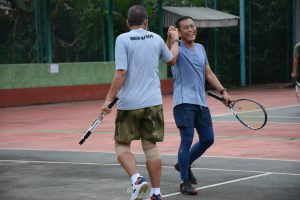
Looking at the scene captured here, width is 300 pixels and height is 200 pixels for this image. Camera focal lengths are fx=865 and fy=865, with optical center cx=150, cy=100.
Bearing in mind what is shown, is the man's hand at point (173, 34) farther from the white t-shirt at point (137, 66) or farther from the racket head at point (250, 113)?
the racket head at point (250, 113)

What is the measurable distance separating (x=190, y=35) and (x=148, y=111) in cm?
125

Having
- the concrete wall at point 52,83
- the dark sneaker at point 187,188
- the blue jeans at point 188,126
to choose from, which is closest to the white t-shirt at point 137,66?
the blue jeans at point 188,126

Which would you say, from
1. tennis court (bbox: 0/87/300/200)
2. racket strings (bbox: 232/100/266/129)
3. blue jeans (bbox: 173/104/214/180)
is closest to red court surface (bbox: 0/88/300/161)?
tennis court (bbox: 0/87/300/200)

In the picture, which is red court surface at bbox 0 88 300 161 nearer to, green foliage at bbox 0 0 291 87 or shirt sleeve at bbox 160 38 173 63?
green foliage at bbox 0 0 291 87

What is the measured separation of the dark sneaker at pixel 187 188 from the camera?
870cm

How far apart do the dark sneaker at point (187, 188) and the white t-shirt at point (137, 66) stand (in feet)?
3.45

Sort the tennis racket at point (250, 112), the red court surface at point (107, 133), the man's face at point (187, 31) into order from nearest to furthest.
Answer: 1. the man's face at point (187, 31)
2. the tennis racket at point (250, 112)
3. the red court surface at point (107, 133)

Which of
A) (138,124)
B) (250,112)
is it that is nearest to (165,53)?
(138,124)

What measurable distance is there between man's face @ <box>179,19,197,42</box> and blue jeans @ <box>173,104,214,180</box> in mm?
702

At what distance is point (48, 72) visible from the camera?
2562 centimetres

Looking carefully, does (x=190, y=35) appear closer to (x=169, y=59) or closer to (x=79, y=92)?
(x=169, y=59)

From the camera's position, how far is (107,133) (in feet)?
51.8

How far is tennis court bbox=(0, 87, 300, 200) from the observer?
9.02 m

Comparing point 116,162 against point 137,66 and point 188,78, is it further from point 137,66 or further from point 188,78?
point 137,66
